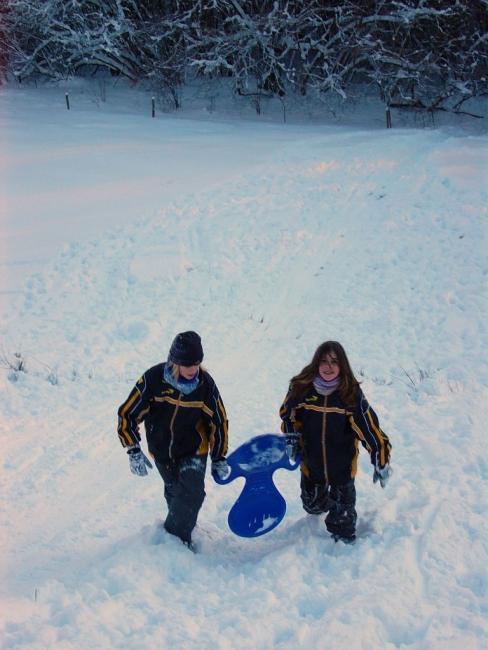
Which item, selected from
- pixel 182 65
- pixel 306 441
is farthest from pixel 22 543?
pixel 182 65

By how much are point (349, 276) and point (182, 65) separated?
15002 mm

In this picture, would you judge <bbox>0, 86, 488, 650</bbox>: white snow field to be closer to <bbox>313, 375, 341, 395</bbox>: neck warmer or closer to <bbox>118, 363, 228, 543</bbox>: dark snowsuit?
<bbox>118, 363, 228, 543</bbox>: dark snowsuit

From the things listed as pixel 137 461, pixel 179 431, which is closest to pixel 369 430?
pixel 179 431

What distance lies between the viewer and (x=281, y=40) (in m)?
22.1

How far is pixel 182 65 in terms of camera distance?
22.8m

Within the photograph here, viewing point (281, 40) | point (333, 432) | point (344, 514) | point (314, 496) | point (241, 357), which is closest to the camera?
point (333, 432)

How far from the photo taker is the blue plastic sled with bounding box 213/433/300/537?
4875 millimetres

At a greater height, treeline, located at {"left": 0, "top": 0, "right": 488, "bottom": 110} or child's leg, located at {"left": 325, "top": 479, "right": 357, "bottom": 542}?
treeline, located at {"left": 0, "top": 0, "right": 488, "bottom": 110}

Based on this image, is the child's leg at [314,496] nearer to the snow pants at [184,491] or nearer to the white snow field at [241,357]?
the white snow field at [241,357]

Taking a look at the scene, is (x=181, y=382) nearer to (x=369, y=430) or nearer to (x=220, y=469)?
(x=220, y=469)

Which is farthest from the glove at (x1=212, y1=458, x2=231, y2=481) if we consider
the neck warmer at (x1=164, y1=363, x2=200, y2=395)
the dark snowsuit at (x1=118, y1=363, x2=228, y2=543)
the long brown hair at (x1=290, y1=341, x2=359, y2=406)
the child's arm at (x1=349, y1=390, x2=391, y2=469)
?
the child's arm at (x1=349, y1=390, x2=391, y2=469)

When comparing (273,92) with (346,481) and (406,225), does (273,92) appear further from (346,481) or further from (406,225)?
(346,481)

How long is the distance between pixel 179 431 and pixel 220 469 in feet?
1.32

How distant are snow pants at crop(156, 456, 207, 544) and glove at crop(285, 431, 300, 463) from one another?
59cm
